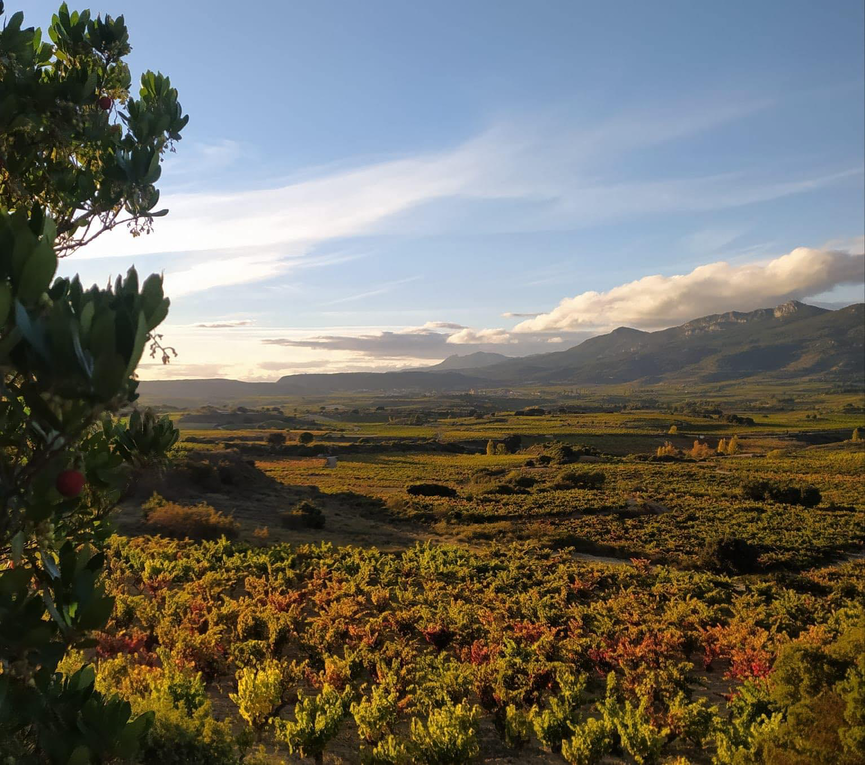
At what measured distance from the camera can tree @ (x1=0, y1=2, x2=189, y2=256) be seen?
474 centimetres

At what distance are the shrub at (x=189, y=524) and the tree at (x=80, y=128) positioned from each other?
21.5 metres

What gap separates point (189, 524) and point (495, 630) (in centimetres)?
1829

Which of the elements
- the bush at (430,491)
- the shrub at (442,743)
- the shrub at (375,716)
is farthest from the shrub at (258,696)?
the bush at (430,491)

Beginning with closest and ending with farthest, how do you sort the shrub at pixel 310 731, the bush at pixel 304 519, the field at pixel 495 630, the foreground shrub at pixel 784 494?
the field at pixel 495 630
the shrub at pixel 310 731
the bush at pixel 304 519
the foreground shrub at pixel 784 494

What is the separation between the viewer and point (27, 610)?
279 centimetres

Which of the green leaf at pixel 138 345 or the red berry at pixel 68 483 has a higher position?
the green leaf at pixel 138 345

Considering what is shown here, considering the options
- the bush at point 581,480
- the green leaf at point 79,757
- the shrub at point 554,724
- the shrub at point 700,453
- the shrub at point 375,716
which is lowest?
the shrub at point 700,453

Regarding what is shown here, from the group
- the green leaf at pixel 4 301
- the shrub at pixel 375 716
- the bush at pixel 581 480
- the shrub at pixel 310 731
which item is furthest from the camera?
the bush at pixel 581 480

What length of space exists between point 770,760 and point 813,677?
4.26 ft

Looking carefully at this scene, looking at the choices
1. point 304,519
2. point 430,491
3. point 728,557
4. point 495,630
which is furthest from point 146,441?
point 430,491

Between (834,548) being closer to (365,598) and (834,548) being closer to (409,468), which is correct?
(365,598)

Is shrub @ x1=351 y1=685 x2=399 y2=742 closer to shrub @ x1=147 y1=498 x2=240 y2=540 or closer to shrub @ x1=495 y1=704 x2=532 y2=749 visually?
shrub @ x1=495 y1=704 x2=532 y2=749

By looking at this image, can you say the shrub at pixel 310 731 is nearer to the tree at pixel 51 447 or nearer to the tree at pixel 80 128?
the tree at pixel 51 447

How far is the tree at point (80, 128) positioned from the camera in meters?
4.74
